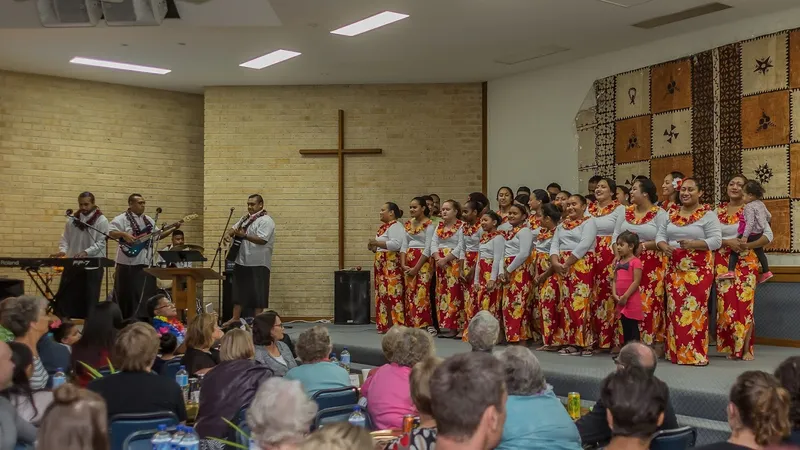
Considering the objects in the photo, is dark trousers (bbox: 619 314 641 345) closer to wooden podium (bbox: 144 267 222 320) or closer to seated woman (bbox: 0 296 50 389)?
seated woman (bbox: 0 296 50 389)

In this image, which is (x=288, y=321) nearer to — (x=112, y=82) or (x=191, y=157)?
(x=191, y=157)

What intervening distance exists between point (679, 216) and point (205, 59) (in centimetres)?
665

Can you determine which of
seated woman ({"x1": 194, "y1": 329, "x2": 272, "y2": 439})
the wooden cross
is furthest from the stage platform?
the wooden cross

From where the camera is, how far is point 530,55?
1063 cm

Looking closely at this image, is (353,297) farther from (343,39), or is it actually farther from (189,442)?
(189,442)

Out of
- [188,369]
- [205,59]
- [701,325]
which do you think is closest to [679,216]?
[701,325]

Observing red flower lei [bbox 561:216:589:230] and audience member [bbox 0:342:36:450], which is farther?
red flower lei [bbox 561:216:589:230]

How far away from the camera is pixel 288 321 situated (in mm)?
12289

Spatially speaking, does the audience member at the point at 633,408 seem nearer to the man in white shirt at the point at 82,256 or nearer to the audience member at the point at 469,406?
the audience member at the point at 469,406

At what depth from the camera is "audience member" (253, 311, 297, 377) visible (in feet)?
17.3

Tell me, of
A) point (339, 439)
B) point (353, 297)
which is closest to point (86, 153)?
point (353, 297)

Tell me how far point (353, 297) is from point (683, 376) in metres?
5.98

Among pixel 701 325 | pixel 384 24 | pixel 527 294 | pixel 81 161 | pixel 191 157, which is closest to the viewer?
pixel 701 325

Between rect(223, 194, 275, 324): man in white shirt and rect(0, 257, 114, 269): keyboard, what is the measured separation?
1501mm
